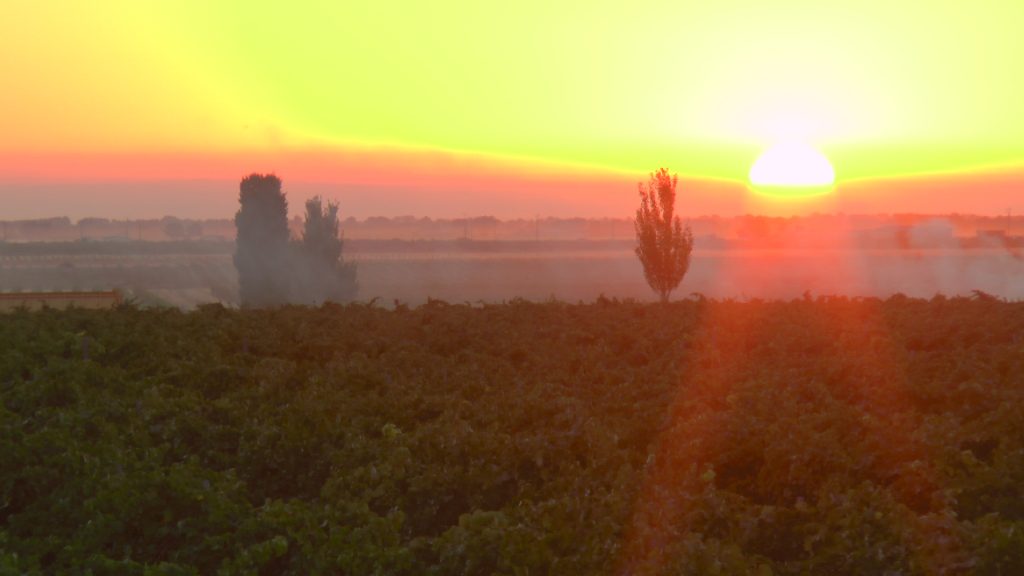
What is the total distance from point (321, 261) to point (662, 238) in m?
19.0

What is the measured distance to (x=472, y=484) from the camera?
6273 millimetres

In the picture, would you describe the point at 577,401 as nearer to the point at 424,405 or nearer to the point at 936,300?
the point at 424,405

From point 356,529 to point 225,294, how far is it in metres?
51.5

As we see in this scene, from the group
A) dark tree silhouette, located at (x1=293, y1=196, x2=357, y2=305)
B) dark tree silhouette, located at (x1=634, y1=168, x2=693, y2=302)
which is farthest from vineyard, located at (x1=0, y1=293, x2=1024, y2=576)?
dark tree silhouette, located at (x1=293, y1=196, x2=357, y2=305)

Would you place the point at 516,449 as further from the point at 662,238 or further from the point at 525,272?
the point at 525,272

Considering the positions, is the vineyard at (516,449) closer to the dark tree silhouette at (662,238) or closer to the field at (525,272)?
the dark tree silhouette at (662,238)

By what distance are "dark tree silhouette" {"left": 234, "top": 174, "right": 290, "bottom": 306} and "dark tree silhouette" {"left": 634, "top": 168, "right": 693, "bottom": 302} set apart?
17.9 meters

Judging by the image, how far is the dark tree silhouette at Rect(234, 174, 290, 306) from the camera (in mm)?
47812

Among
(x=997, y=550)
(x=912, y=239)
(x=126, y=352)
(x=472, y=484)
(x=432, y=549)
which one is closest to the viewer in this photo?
(x=997, y=550)

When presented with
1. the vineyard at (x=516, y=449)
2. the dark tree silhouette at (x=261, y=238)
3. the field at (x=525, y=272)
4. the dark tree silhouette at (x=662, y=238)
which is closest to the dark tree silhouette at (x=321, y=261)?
the dark tree silhouette at (x=261, y=238)

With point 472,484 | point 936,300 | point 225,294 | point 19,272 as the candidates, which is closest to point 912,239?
point 225,294

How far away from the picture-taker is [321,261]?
48.8 m

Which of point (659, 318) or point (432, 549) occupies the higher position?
point (659, 318)

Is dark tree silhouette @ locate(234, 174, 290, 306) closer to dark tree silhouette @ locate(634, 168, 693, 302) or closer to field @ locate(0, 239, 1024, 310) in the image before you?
field @ locate(0, 239, 1024, 310)
